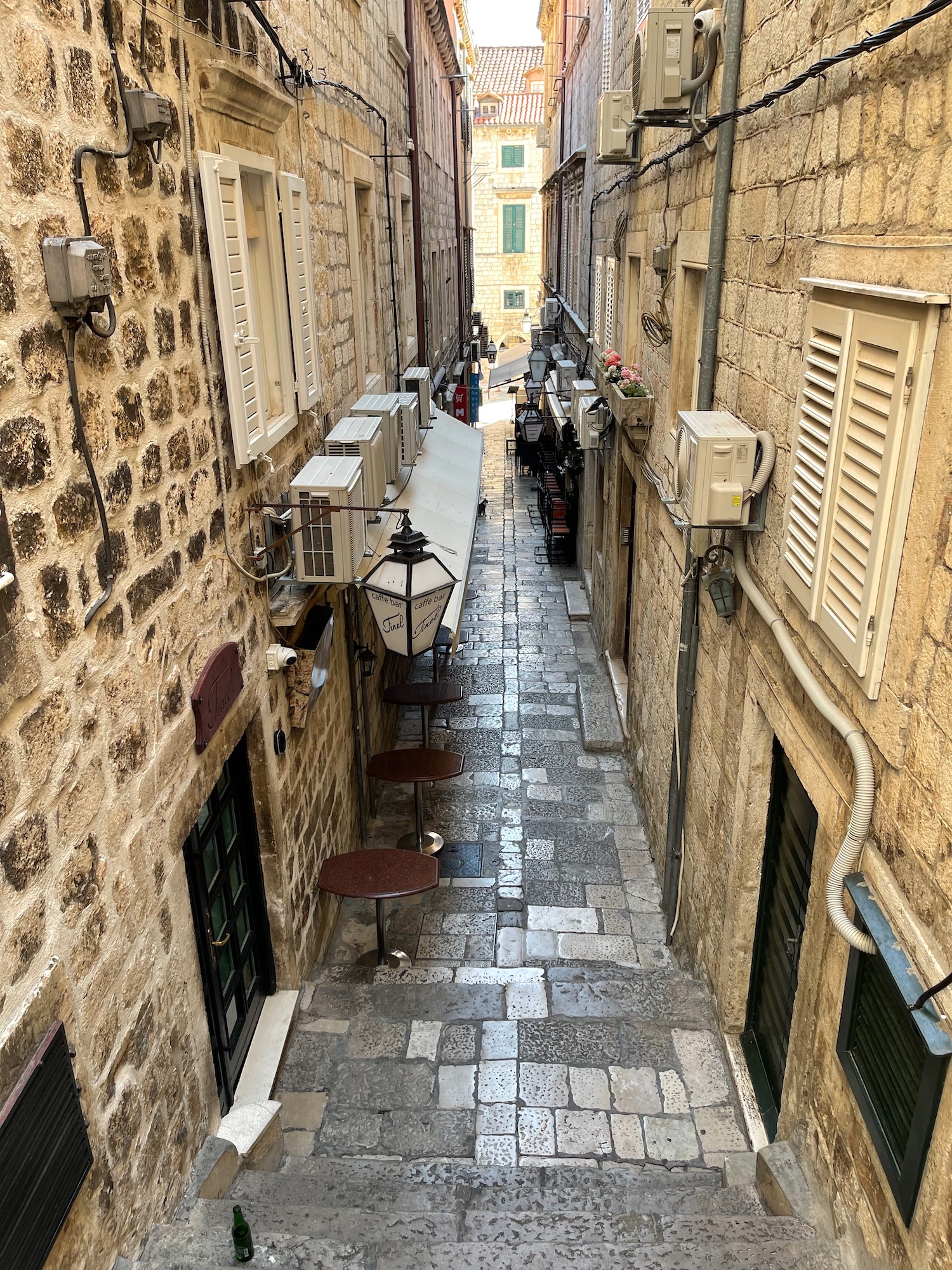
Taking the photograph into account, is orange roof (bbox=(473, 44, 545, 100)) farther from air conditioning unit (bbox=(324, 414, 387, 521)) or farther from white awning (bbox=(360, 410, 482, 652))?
air conditioning unit (bbox=(324, 414, 387, 521))

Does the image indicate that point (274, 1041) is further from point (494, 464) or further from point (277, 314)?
point (494, 464)

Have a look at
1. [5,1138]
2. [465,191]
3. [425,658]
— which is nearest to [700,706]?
[5,1138]

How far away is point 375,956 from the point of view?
6.01m

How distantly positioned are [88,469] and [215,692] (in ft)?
4.42

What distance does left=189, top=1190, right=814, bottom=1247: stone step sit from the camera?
3.32m

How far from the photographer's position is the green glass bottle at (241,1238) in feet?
9.98

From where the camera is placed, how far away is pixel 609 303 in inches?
384

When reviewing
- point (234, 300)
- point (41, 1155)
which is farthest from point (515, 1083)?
point (234, 300)

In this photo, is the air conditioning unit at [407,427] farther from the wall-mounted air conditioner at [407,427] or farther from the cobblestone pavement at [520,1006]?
the cobblestone pavement at [520,1006]

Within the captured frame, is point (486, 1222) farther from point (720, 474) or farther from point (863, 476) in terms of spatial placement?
point (720, 474)

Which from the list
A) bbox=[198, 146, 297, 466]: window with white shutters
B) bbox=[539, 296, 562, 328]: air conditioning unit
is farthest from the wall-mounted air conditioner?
bbox=[539, 296, 562, 328]: air conditioning unit

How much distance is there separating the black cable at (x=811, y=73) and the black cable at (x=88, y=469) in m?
2.36

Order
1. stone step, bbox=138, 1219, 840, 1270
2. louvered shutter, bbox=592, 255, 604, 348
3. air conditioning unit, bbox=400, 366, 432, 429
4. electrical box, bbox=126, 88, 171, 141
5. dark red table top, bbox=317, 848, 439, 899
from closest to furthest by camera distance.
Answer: electrical box, bbox=126, 88, 171, 141 < stone step, bbox=138, 1219, 840, 1270 < dark red table top, bbox=317, 848, 439, 899 < air conditioning unit, bbox=400, 366, 432, 429 < louvered shutter, bbox=592, 255, 604, 348

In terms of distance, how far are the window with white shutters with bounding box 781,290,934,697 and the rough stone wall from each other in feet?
116
